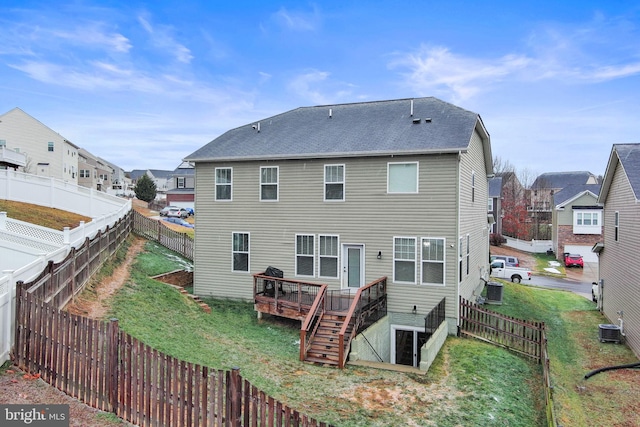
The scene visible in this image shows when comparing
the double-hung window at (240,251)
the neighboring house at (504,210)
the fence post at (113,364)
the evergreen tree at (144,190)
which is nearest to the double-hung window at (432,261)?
the double-hung window at (240,251)

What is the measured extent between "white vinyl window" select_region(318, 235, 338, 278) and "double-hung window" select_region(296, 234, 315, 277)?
0.36 m

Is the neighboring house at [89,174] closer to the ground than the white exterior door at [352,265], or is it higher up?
higher up

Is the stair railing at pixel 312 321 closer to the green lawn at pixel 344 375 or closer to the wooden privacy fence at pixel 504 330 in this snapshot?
the green lawn at pixel 344 375

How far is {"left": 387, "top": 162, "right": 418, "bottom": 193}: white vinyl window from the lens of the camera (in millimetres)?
14547

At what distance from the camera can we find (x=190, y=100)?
39531 mm

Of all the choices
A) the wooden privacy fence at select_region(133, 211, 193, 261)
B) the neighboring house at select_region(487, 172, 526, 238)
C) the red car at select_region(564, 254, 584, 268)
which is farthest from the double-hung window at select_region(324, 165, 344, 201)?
the neighboring house at select_region(487, 172, 526, 238)

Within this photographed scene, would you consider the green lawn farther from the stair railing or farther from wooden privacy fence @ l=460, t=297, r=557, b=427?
wooden privacy fence @ l=460, t=297, r=557, b=427

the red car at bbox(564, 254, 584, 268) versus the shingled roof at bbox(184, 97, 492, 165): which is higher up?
the shingled roof at bbox(184, 97, 492, 165)

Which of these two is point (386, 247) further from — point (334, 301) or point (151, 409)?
point (151, 409)

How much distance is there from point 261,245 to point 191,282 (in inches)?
190

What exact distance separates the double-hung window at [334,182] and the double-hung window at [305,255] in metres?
1.78

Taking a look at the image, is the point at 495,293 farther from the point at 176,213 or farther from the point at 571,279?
the point at 176,213

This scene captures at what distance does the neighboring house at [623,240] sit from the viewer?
14.1 m

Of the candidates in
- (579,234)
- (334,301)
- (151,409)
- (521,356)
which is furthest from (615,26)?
(151,409)
